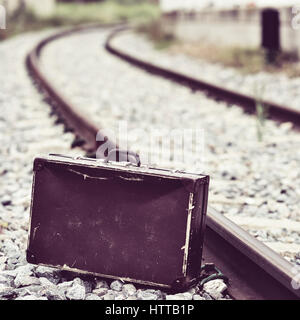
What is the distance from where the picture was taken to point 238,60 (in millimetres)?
10602

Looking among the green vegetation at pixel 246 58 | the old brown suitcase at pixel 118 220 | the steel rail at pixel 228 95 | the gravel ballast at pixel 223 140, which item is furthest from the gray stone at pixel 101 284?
the green vegetation at pixel 246 58

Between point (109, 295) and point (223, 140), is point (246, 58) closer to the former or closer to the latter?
point (223, 140)

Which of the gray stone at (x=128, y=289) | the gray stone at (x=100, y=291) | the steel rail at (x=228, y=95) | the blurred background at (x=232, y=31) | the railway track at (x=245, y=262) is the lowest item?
the gray stone at (x=100, y=291)

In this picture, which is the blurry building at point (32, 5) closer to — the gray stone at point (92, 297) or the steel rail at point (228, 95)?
the steel rail at point (228, 95)

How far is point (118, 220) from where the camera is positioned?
249 cm

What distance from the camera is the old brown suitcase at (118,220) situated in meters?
2.39

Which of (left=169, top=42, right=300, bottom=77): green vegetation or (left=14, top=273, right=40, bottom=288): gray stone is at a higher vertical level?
(left=169, top=42, right=300, bottom=77): green vegetation

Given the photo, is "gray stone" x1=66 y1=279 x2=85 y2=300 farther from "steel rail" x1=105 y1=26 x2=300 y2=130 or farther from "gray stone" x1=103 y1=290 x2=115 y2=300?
"steel rail" x1=105 y1=26 x2=300 y2=130

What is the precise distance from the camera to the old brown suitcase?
2.39 meters

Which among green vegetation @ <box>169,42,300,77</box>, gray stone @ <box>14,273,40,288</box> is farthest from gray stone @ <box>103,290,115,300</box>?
green vegetation @ <box>169,42,300,77</box>

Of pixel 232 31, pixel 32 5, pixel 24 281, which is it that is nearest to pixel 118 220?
pixel 24 281

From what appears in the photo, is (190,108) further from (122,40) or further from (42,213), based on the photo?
(122,40)

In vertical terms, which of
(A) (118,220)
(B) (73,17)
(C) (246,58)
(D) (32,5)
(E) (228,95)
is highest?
(D) (32,5)

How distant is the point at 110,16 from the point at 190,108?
27.1 m
